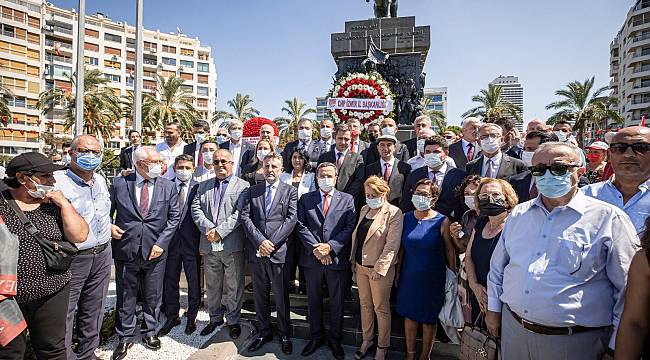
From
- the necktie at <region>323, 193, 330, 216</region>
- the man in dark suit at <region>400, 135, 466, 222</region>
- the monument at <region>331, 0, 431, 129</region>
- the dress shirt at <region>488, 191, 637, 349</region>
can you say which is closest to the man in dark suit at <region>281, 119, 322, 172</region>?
the necktie at <region>323, 193, 330, 216</region>

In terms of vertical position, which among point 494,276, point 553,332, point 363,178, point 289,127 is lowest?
point 553,332

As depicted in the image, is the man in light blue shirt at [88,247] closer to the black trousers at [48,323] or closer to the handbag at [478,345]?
the black trousers at [48,323]

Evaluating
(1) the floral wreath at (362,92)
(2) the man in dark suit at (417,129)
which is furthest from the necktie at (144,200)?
(1) the floral wreath at (362,92)

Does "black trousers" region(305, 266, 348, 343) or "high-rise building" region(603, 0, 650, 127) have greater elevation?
"high-rise building" region(603, 0, 650, 127)

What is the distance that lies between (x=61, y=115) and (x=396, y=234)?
58138 mm

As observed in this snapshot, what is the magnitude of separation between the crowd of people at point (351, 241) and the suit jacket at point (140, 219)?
0.06 ft

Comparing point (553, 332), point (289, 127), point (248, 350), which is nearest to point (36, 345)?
point (248, 350)

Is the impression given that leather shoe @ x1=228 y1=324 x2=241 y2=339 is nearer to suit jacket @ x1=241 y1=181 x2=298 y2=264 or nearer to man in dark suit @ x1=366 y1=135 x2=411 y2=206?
suit jacket @ x1=241 y1=181 x2=298 y2=264

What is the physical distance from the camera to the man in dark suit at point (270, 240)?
14.2 feet

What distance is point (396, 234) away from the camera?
155 inches

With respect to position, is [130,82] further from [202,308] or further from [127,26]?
[202,308]

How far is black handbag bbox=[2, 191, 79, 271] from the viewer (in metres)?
2.84

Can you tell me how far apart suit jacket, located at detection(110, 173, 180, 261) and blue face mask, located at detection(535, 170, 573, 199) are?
13.0 ft

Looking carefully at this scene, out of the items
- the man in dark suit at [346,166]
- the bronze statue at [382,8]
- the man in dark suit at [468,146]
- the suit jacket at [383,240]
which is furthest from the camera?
the bronze statue at [382,8]
